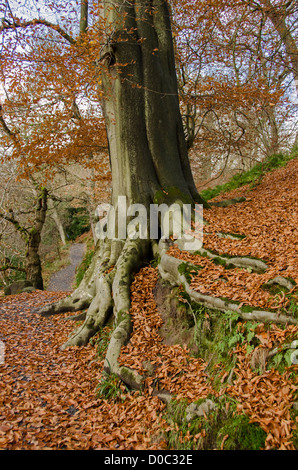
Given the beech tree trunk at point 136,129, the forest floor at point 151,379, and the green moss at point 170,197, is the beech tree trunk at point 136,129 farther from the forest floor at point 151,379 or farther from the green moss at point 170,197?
the forest floor at point 151,379

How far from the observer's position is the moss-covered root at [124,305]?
12.0 ft

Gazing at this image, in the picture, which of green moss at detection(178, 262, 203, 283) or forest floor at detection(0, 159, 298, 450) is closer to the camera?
forest floor at detection(0, 159, 298, 450)

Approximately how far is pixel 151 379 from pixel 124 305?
4.61 ft

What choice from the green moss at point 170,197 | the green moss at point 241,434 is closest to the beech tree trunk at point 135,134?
the green moss at point 170,197

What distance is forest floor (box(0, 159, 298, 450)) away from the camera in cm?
265

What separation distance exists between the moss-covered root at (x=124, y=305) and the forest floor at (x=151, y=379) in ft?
0.39

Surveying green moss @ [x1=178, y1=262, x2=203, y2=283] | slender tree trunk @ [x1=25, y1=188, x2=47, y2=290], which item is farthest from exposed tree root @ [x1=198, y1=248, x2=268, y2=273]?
slender tree trunk @ [x1=25, y1=188, x2=47, y2=290]

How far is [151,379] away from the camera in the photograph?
346 cm

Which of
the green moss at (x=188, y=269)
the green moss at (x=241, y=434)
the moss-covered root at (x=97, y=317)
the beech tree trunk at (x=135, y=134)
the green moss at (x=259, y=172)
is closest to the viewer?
the green moss at (x=241, y=434)

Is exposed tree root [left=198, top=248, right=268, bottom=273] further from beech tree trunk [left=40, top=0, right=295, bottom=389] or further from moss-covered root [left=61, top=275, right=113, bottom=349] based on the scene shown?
moss-covered root [left=61, top=275, right=113, bottom=349]

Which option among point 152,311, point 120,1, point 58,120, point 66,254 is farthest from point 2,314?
point 66,254

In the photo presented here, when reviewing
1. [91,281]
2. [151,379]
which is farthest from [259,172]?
[151,379]

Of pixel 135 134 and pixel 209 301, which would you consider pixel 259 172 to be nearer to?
pixel 135 134

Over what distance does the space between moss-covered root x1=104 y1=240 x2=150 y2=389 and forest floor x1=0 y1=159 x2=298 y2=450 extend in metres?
0.12
